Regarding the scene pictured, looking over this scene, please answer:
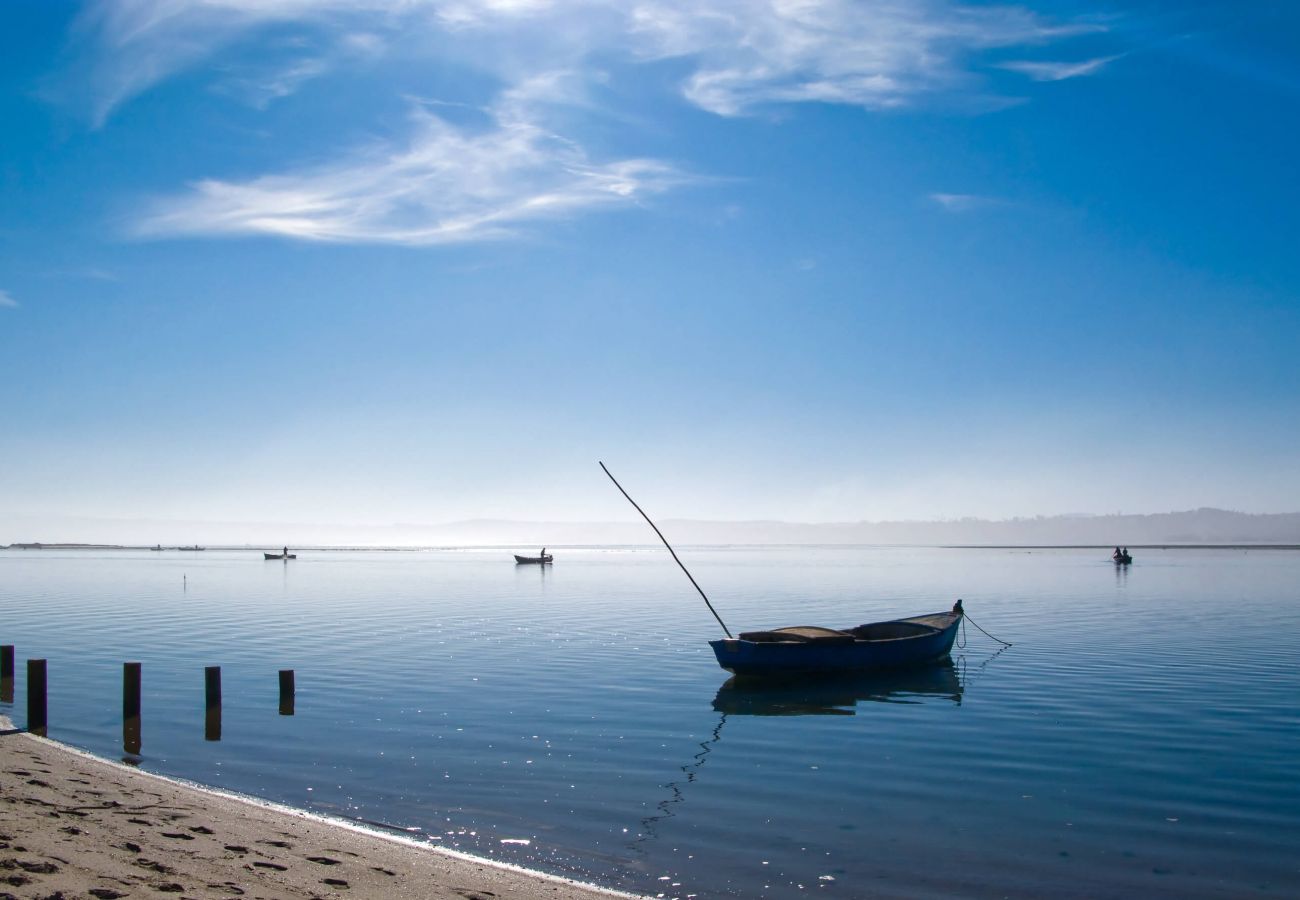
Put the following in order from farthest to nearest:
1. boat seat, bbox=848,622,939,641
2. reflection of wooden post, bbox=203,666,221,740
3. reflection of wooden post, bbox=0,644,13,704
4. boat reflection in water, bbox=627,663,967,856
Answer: boat seat, bbox=848,622,939,641 < reflection of wooden post, bbox=0,644,13,704 < boat reflection in water, bbox=627,663,967,856 < reflection of wooden post, bbox=203,666,221,740

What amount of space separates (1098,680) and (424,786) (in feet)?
69.5

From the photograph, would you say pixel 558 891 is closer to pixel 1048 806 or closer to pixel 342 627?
pixel 1048 806

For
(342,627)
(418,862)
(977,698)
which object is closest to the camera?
(418,862)

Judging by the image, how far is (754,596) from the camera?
6875 centimetres

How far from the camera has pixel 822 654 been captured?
2856cm

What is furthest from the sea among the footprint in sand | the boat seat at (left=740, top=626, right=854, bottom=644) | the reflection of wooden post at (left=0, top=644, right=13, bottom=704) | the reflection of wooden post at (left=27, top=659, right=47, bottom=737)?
the footprint in sand

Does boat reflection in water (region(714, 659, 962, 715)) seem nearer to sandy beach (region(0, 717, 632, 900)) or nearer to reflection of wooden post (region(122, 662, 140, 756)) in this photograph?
sandy beach (region(0, 717, 632, 900))

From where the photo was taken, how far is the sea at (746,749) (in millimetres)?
12445

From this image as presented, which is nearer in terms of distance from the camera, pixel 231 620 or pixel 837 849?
pixel 837 849

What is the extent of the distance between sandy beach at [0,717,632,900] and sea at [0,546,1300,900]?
121 centimetres

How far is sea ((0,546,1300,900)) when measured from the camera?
12445mm

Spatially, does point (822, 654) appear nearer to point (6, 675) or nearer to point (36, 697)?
point (36, 697)

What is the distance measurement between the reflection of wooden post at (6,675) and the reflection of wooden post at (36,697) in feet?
16.6

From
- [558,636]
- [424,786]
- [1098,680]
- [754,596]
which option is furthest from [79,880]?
[754,596]
